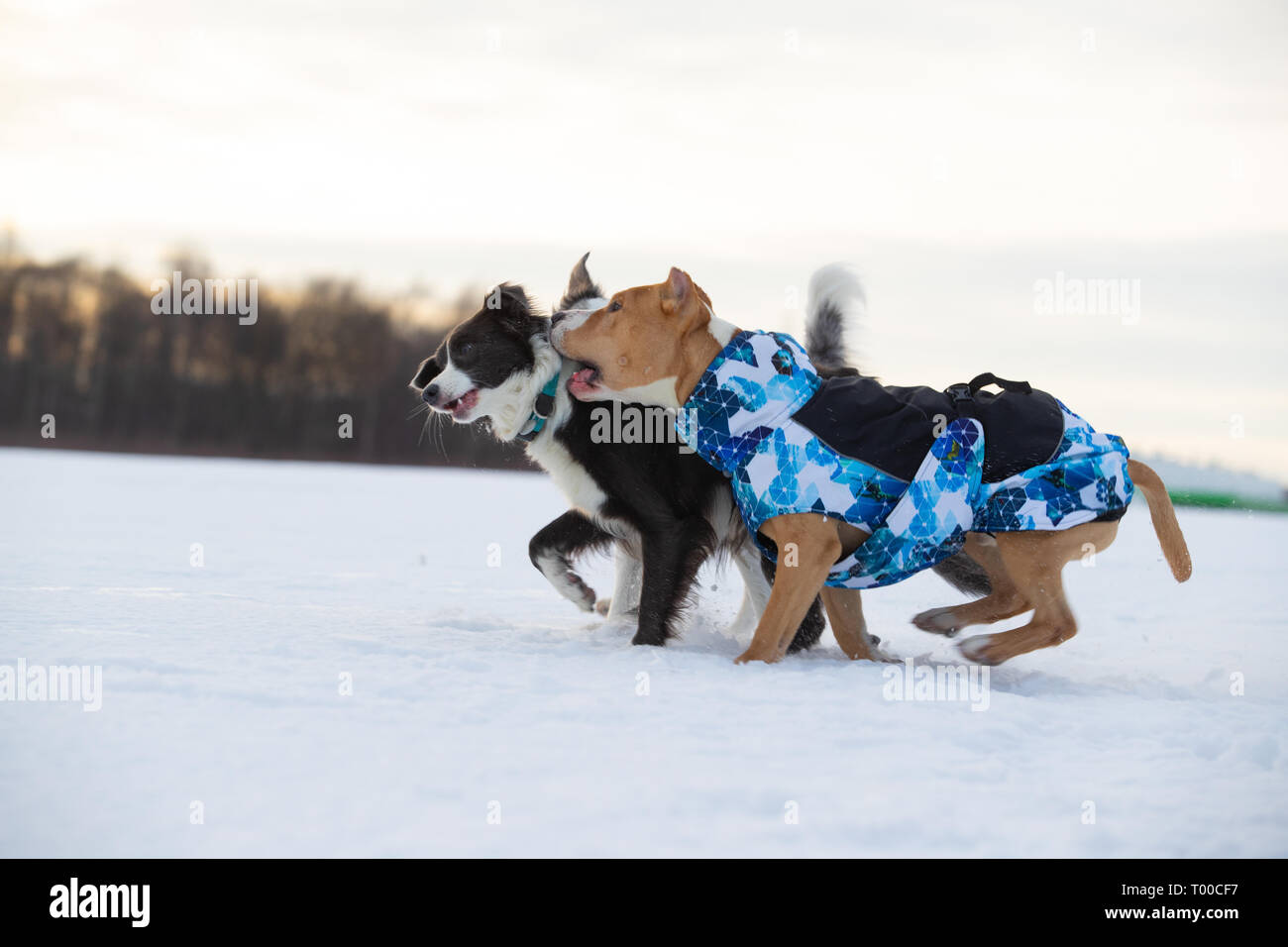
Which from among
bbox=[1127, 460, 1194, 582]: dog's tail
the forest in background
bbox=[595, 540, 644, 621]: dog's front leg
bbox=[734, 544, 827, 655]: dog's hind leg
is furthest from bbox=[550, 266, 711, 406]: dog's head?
the forest in background

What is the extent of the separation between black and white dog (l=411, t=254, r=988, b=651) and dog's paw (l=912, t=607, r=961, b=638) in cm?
56

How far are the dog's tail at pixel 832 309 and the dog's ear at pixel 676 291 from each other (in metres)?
1.66

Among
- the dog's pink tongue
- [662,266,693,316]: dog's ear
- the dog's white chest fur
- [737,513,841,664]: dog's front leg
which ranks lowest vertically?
[737,513,841,664]: dog's front leg

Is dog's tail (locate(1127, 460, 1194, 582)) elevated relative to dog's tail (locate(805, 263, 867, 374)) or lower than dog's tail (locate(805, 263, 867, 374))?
lower

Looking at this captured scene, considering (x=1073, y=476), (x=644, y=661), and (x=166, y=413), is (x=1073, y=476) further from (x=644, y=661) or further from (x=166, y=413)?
(x=166, y=413)

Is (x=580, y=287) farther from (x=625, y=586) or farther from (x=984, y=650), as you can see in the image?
(x=984, y=650)

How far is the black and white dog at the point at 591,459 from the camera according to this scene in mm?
5312

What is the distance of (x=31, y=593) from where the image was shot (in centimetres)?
571

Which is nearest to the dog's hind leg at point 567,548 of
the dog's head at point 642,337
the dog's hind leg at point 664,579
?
the dog's hind leg at point 664,579

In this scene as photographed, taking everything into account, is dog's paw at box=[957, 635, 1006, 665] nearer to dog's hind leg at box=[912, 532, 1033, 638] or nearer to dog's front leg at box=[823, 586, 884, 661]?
dog's hind leg at box=[912, 532, 1033, 638]

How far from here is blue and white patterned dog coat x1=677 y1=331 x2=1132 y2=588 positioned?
4.72m

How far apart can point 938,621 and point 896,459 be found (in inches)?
40.4

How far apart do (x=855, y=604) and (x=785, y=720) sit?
1.86 meters

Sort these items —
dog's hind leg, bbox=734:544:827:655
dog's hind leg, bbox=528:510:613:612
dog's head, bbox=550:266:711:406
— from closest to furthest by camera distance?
dog's head, bbox=550:266:711:406 → dog's hind leg, bbox=734:544:827:655 → dog's hind leg, bbox=528:510:613:612
